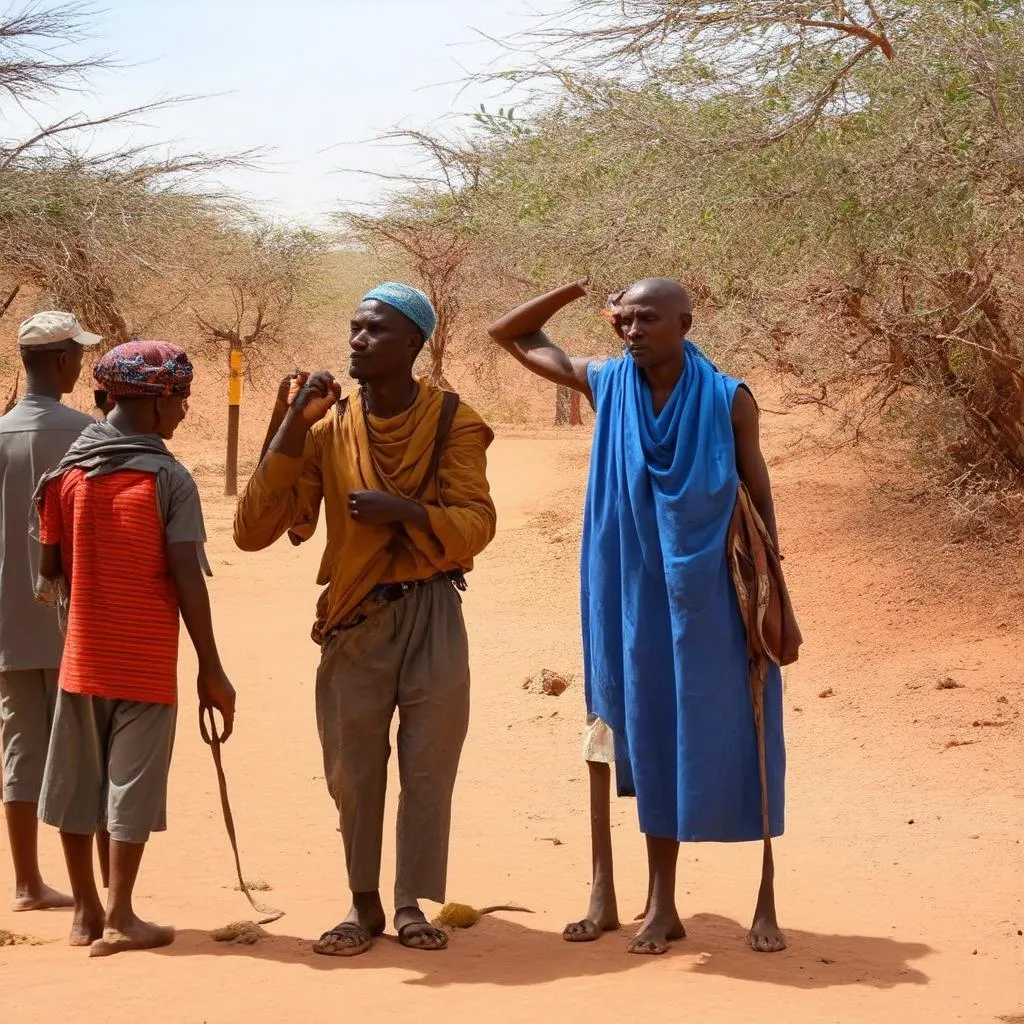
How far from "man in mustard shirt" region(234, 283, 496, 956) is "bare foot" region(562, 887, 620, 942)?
0.39 meters

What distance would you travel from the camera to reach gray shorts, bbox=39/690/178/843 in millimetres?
3811

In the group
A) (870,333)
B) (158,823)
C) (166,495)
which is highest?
(870,333)

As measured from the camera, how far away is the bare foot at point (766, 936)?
4062 mm

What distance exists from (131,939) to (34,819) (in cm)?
76

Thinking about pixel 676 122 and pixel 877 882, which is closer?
pixel 877 882

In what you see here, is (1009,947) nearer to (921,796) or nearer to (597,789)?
(597,789)

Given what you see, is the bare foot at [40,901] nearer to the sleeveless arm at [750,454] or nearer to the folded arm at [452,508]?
the folded arm at [452,508]

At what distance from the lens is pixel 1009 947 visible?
14.0ft

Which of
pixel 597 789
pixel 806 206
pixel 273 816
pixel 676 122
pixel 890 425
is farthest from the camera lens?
pixel 890 425

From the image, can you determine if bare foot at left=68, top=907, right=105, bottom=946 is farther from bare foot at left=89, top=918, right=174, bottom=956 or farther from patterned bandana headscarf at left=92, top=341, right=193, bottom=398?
patterned bandana headscarf at left=92, top=341, right=193, bottom=398

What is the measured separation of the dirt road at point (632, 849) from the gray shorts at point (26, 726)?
39cm

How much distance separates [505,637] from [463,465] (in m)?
5.79

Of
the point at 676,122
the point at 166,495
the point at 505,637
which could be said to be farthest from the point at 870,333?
the point at 166,495

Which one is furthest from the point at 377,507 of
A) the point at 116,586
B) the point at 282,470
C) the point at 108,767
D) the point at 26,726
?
the point at 26,726
